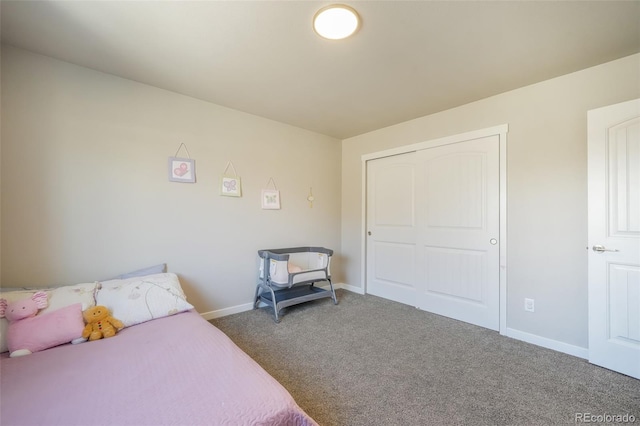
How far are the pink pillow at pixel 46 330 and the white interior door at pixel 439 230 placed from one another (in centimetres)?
308

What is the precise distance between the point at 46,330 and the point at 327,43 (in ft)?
8.13

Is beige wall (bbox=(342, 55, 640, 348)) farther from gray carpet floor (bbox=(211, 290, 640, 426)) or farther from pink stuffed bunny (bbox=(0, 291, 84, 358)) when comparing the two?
pink stuffed bunny (bbox=(0, 291, 84, 358))

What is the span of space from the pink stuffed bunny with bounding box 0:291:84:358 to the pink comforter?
71mm

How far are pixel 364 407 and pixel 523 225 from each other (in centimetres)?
209

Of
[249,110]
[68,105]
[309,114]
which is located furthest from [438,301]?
[68,105]

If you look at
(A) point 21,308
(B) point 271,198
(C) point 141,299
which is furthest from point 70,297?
(B) point 271,198

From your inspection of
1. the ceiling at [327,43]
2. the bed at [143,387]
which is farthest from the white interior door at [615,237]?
the bed at [143,387]

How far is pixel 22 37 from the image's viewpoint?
5.82 feet

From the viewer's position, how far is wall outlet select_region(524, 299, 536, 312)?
2.34 m

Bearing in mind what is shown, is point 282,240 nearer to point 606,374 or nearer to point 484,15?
point 484,15

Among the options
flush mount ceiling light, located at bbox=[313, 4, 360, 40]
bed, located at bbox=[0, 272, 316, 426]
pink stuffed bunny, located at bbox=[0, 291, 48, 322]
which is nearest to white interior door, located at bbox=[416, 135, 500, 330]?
flush mount ceiling light, located at bbox=[313, 4, 360, 40]

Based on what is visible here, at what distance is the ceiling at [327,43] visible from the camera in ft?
4.99

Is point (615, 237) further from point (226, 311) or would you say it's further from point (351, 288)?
point (226, 311)

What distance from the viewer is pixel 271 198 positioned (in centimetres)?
324
